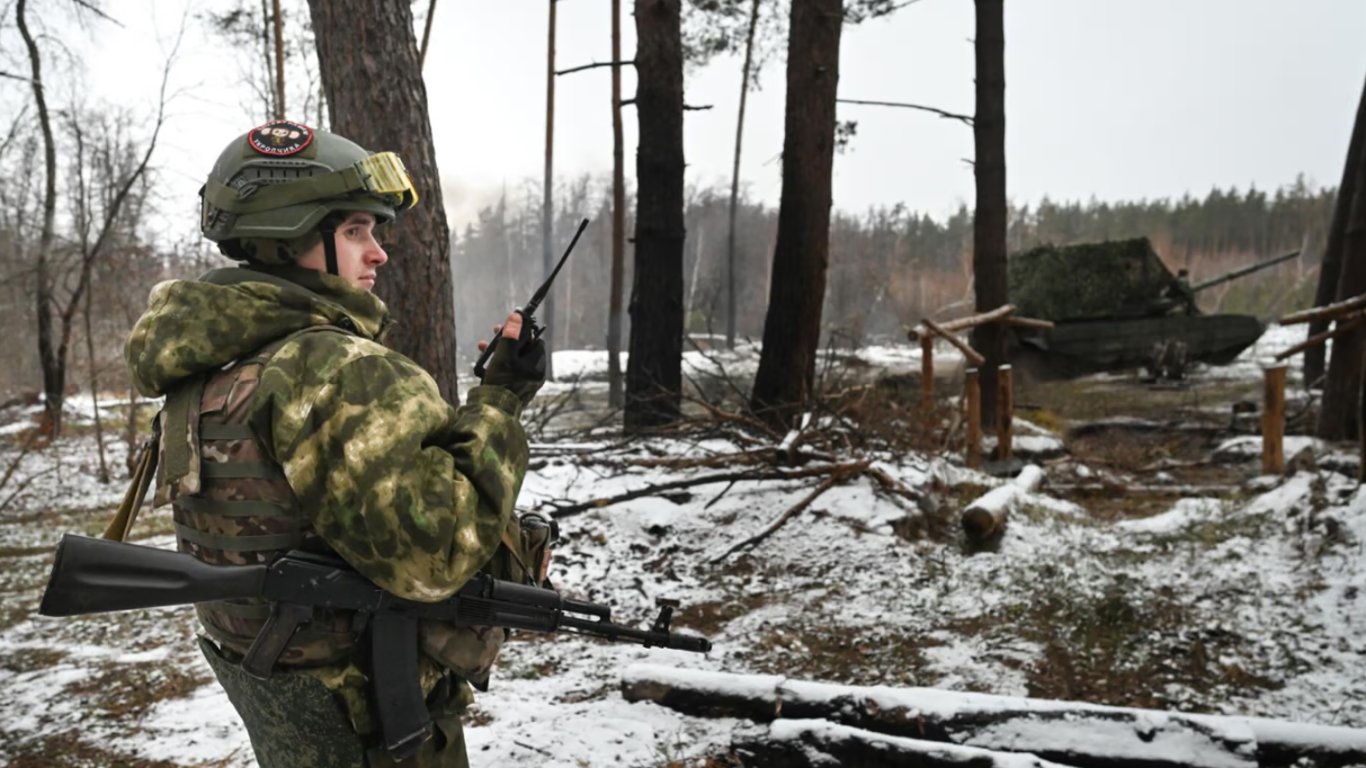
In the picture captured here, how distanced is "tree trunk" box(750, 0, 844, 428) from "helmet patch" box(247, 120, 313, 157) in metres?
6.25

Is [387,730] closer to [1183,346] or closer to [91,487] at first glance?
[91,487]

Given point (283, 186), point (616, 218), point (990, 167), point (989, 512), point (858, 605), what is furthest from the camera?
point (616, 218)

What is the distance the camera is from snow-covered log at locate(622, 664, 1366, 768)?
2738mm

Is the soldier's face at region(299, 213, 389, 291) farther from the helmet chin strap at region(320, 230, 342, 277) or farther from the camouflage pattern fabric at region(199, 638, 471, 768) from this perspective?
the camouflage pattern fabric at region(199, 638, 471, 768)

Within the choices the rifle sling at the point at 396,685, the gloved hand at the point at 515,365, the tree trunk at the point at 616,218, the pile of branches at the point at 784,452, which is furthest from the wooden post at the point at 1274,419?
the tree trunk at the point at 616,218

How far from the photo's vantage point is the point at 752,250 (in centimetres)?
6919

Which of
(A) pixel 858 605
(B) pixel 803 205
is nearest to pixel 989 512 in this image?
(A) pixel 858 605

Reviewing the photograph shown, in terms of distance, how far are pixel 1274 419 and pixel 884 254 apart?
68.3 meters

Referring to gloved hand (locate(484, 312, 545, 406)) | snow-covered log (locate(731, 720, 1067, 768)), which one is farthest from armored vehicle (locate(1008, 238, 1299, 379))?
A: gloved hand (locate(484, 312, 545, 406))

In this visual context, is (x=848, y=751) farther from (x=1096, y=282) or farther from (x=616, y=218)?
(x=1096, y=282)

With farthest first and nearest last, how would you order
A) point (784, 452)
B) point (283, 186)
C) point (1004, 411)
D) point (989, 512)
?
1. point (1004, 411)
2. point (784, 452)
3. point (989, 512)
4. point (283, 186)

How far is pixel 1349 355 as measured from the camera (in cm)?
772

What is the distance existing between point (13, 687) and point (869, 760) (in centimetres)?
441

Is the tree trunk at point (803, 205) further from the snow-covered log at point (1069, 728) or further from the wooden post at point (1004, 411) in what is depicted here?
the snow-covered log at point (1069, 728)
